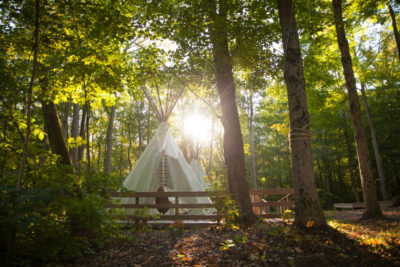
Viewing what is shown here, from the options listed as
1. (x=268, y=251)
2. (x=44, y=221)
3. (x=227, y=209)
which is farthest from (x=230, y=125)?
(x=44, y=221)

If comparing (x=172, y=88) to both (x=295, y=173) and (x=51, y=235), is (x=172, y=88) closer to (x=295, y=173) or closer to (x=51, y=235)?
(x=295, y=173)

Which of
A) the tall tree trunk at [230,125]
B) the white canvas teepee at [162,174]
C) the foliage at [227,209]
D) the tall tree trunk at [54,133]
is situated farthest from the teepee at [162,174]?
the tall tree trunk at [54,133]

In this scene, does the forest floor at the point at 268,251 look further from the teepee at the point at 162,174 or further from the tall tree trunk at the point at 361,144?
the teepee at the point at 162,174

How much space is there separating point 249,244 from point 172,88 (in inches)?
319

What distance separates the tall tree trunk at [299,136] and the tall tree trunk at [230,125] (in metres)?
1.44

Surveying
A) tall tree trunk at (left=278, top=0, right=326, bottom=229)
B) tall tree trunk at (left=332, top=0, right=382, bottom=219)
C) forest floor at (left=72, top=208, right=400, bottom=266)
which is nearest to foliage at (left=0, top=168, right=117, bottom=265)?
forest floor at (left=72, top=208, right=400, bottom=266)

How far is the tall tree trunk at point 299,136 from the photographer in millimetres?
3447

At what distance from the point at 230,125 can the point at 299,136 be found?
2.08 meters

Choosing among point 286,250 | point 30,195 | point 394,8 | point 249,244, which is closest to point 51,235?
point 30,195

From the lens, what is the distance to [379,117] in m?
18.7

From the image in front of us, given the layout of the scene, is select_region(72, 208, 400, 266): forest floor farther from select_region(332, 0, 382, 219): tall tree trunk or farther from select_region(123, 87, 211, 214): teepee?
select_region(123, 87, 211, 214): teepee

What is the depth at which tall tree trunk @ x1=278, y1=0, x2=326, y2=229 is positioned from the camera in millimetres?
3447

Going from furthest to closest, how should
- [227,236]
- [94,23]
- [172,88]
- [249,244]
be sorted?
1. [172,88]
2. [94,23]
3. [227,236]
4. [249,244]

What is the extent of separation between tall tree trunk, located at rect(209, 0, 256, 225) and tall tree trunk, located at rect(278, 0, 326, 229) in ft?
4.74
